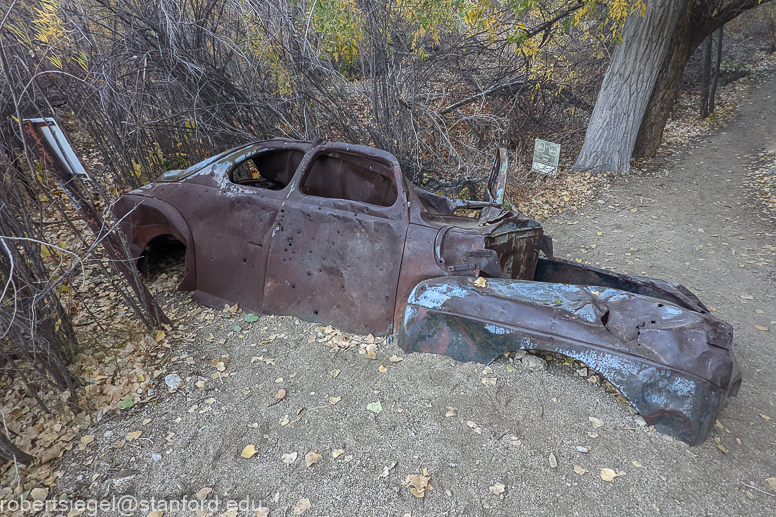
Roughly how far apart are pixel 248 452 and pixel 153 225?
2516 mm

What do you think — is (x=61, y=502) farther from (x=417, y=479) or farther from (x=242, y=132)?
(x=242, y=132)

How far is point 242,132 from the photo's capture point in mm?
5562

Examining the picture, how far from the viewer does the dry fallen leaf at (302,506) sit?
217cm

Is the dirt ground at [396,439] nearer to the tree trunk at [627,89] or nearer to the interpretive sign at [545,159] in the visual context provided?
the interpretive sign at [545,159]

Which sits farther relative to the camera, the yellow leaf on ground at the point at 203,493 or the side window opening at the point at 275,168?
the side window opening at the point at 275,168

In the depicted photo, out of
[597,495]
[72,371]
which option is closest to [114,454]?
[72,371]

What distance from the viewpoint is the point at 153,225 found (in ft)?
12.9

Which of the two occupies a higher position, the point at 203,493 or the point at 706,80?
the point at 706,80

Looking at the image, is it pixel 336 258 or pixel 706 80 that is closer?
pixel 336 258

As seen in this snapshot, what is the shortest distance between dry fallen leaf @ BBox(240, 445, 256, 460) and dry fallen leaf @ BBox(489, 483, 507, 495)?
4.68 feet

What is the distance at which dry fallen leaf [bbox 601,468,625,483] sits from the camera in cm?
231

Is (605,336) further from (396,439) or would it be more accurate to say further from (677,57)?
(677,57)

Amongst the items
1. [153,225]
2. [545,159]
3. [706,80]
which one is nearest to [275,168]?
[153,225]

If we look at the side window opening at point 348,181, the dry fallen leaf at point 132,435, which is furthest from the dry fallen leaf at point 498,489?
the side window opening at point 348,181
